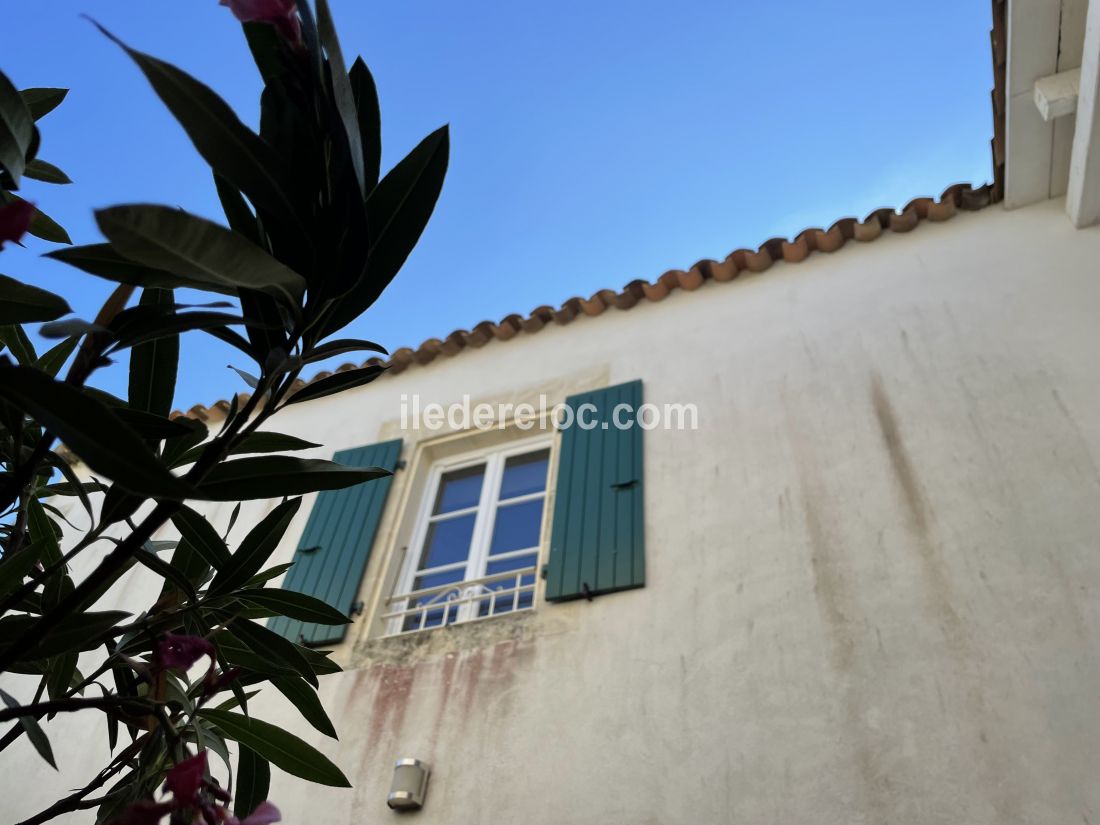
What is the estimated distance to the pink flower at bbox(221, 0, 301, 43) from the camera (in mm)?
1044

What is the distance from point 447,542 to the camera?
488 centimetres

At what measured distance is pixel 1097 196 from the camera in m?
4.45

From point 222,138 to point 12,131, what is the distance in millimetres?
403

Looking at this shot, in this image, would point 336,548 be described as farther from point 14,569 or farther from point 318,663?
point 14,569

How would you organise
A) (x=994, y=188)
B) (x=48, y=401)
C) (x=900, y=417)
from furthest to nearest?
(x=994, y=188), (x=900, y=417), (x=48, y=401)

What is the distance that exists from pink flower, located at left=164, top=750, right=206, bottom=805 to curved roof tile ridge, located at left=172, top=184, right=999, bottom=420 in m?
4.31

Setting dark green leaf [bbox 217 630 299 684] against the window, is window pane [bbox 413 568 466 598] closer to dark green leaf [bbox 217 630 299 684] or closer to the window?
the window

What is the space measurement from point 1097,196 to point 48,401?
5.01 m

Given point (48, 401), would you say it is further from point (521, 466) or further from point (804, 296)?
point (804, 296)

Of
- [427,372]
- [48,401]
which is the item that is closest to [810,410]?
[427,372]

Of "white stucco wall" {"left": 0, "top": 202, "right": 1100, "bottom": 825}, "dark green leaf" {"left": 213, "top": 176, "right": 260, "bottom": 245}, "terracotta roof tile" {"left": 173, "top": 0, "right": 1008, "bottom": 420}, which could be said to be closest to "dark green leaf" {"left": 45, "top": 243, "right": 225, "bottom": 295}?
"dark green leaf" {"left": 213, "top": 176, "right": 260, "bottom": 245}

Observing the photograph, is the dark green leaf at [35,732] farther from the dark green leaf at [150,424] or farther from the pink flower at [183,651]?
the dark green leaf at [150,424]

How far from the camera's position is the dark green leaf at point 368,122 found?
4.20 feet

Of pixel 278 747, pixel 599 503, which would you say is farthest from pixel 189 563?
pixel 599 503
